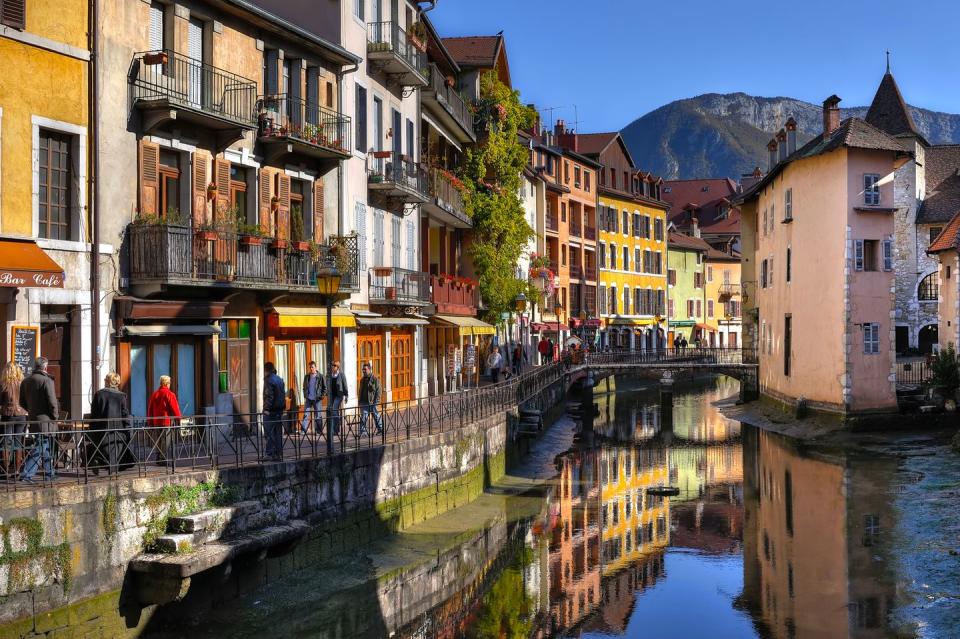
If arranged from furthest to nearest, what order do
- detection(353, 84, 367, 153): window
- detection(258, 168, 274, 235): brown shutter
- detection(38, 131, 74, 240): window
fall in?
A: detection(353, 84, 367, 153): window < detection(258, 168, 274, 235): brown shutter < detection(38, 131, 74, 240): window

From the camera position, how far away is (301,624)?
1633cm

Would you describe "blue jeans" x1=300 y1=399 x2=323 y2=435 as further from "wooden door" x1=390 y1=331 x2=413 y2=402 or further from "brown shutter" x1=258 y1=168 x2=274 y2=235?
"wooden door" x1=390 y1=331 x2=413 y2=402

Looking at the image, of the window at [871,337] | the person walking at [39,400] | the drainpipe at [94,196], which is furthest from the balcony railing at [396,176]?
the window at [871,337]

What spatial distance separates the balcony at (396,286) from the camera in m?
30.8

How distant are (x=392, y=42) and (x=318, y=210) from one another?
23.3 ft

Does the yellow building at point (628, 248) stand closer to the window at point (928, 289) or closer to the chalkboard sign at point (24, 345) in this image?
the window at point (928, 289)

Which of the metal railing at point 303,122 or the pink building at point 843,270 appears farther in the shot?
the pink building at point 843,270

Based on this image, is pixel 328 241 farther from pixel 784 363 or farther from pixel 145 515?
pixel 784 363

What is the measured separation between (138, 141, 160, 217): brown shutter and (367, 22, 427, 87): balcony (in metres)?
11.3

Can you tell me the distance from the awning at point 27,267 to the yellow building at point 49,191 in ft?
0.05

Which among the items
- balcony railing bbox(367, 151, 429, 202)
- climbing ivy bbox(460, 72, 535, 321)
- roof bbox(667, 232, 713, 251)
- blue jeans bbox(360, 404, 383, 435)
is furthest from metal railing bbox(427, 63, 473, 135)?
roof bbox(667, 232, 713, 251)

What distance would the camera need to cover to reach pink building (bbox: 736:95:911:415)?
40.7 meters

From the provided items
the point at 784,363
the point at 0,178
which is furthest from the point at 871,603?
the point at 784,363

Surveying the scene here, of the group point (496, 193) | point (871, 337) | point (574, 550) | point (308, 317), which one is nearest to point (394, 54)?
point (308, 317)
